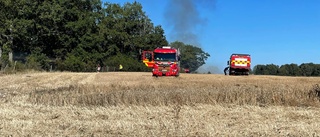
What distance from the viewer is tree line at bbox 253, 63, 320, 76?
75.6 metres

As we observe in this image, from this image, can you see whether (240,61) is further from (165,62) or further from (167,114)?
(167,114)

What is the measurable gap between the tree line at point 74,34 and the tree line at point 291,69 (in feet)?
79.5

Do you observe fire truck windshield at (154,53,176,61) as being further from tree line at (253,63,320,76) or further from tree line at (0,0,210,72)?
tree line at (253,63,320,76)

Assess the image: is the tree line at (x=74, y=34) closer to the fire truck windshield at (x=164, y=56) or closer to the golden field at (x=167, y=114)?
the fire truck windshield at (x=164, y=56)

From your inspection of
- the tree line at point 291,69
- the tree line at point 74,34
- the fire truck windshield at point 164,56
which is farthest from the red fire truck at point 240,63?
the tree line at point 291,69

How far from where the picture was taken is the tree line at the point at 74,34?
64969mm

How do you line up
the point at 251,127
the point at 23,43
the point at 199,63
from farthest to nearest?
the point at 199,63, the point at 23,43, the point at 251,127

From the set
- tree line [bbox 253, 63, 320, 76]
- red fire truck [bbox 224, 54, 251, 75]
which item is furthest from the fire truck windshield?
tree line [bbox 253, 63, 320, 76]

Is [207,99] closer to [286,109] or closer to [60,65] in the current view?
[286,109]

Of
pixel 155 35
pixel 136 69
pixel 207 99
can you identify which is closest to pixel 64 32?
pixel 136 69

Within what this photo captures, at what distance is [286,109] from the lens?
11.9 meters

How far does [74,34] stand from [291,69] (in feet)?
138

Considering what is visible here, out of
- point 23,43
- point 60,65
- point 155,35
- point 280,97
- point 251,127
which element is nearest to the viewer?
point 251,127

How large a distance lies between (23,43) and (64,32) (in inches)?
318
